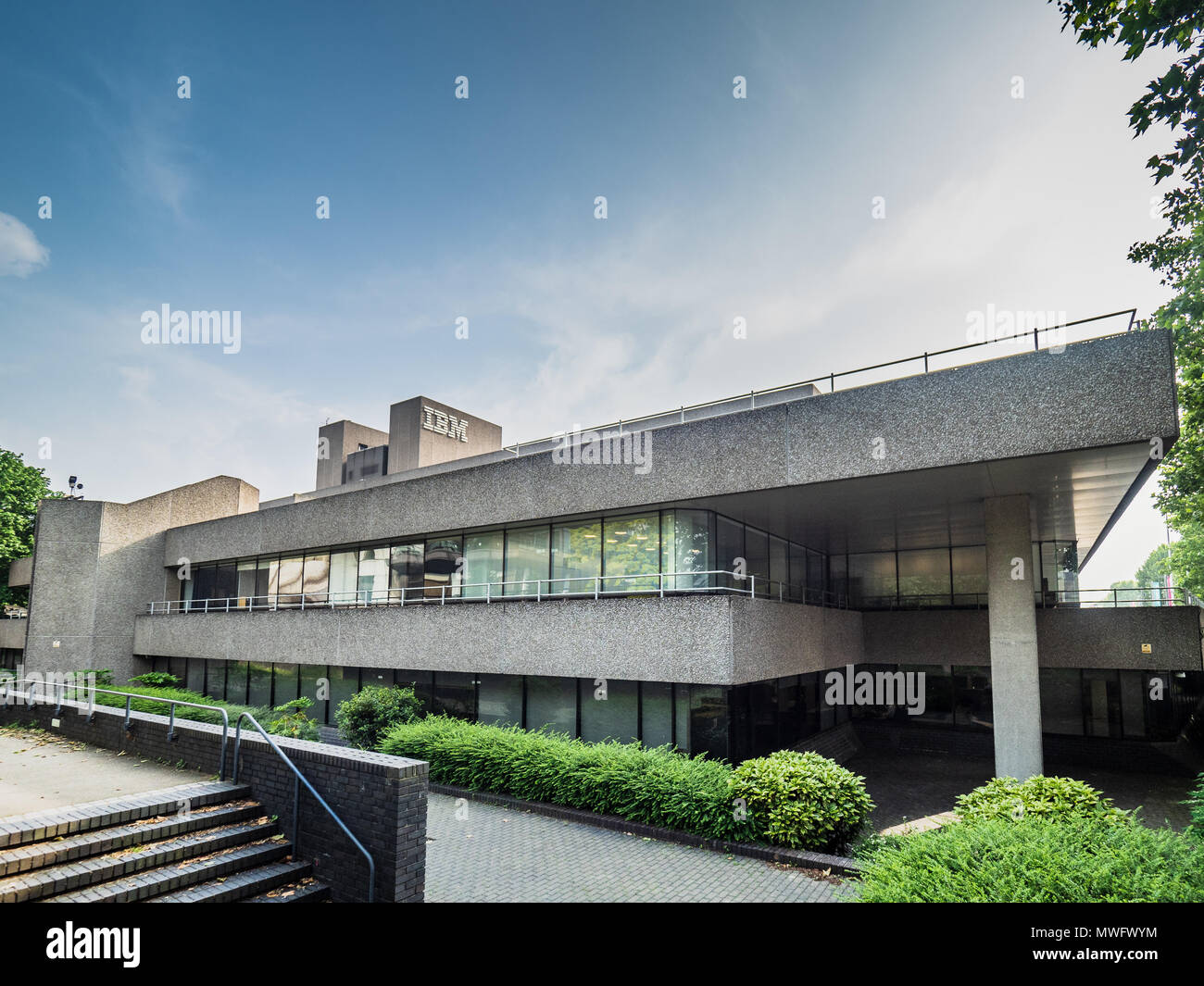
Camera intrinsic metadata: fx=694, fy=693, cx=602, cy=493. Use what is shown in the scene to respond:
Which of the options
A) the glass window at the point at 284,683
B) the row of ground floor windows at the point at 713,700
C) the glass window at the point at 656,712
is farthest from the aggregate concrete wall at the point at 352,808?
the glass window at the point at 284,683

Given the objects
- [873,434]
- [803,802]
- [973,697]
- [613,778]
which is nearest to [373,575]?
[613,778]

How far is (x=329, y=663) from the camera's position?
20625mm

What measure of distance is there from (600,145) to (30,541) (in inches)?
1521

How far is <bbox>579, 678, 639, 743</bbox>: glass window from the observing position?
15.2 meters

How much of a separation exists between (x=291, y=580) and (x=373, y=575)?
15.0 ft

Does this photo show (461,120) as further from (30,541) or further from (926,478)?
(30,541)

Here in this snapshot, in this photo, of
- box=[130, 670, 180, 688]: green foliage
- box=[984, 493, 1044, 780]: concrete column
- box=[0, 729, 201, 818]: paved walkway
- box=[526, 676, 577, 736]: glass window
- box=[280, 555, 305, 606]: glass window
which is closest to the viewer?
box=[0, 729, 201, 818]: paved walkway

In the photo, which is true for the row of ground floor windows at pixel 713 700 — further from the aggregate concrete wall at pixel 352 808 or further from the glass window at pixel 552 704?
the aggregate concrete wall at pixel 352 808

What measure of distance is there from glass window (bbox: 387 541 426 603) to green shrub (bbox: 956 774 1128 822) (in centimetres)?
1414

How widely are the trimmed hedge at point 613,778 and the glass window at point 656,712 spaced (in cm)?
90

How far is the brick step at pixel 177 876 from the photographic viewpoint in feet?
20.9

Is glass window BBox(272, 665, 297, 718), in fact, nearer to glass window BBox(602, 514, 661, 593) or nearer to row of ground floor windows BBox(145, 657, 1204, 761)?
row of ground floor windows BBox(145, 657, 1204, 761)

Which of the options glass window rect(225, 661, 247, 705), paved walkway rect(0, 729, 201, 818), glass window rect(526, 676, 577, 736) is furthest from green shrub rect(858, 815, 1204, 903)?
glass window rect(225, 661, 247, 705)
